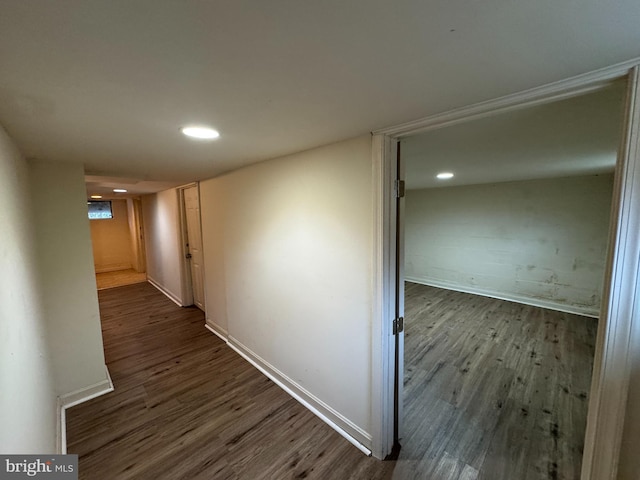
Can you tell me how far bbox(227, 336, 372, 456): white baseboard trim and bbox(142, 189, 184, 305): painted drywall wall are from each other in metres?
2.73

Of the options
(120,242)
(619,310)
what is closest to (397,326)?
(619,310)

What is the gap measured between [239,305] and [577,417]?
3246 millimetres

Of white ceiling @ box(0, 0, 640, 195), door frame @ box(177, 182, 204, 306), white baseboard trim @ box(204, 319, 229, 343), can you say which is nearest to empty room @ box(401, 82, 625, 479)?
white ceiling @ box(0, 0, 640, 195)

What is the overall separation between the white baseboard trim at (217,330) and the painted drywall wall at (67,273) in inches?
49.2

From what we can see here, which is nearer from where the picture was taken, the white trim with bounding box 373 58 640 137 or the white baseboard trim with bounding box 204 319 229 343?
the white trim with bounding box 373 58 640 137

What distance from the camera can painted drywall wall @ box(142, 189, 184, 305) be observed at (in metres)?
4.69

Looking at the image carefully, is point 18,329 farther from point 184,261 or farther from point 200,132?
point 184,261

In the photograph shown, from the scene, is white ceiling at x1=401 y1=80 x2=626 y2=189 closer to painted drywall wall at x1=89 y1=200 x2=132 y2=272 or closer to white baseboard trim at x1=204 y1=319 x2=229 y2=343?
white baseboard trim at x1=204 y1=319 x2=229 y2=343

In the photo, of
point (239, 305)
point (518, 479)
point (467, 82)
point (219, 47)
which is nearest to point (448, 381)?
point (518, 479)

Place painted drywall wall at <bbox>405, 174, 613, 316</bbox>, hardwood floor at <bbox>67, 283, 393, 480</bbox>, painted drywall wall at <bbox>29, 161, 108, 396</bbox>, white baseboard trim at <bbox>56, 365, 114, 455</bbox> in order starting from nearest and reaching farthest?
hardwood floor at <bbox>67, 283, 393, 480</bbox>
white baseboard trim at <bbox>56, 365, 114, 455</bbox>
painted drywall wall at <bbox>29, 161, 108, 396</bbox>
painted drywall wall at <bbox>405, 174, 613, 316</bbox>

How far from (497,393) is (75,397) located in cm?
387

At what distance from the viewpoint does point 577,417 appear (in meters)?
2.05

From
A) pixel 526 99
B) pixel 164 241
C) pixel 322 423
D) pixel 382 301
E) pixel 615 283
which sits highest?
pixel 526 99

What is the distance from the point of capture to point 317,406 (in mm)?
2148
